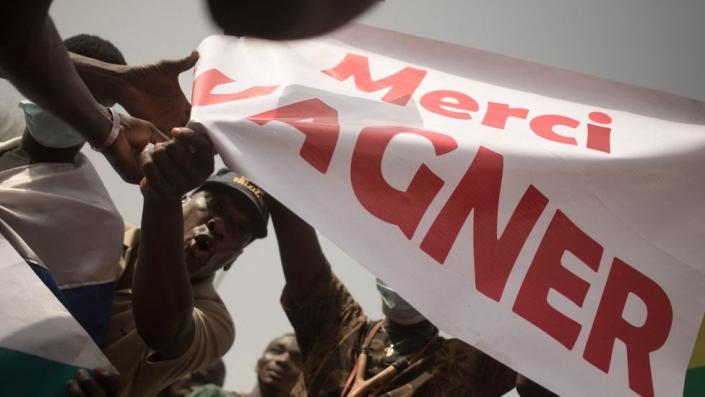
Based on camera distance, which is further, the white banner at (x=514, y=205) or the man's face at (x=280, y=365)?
the man's face at (x=280, y=365)

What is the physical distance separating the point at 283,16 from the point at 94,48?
5.26 ft

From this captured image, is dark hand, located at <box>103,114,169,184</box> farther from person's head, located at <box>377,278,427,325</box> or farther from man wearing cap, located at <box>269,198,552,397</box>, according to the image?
person's head, located at <box>377,278,427,325</box>

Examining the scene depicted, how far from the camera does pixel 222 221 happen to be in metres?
2.65

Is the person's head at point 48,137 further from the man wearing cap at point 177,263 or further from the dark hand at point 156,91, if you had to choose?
the man wearing cap at point 177,263

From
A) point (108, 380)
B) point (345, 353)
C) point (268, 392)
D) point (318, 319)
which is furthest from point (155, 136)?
point (268, 392)

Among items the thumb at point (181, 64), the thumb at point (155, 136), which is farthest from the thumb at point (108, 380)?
the thumb at point (181, 64)

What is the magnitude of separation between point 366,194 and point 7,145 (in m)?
1.15

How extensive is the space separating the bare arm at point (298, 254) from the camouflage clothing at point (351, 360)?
3cm

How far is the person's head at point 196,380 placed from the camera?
13.5 ft

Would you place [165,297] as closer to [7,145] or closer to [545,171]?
[7,145]

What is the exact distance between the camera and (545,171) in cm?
207

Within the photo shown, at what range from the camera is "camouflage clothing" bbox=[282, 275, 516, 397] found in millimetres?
2559

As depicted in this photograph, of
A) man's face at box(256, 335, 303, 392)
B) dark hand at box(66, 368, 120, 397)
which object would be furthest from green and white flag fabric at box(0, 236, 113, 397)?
man's face at box(256, 335, 303, 392)

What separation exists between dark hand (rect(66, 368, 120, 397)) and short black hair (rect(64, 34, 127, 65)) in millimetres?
1158
